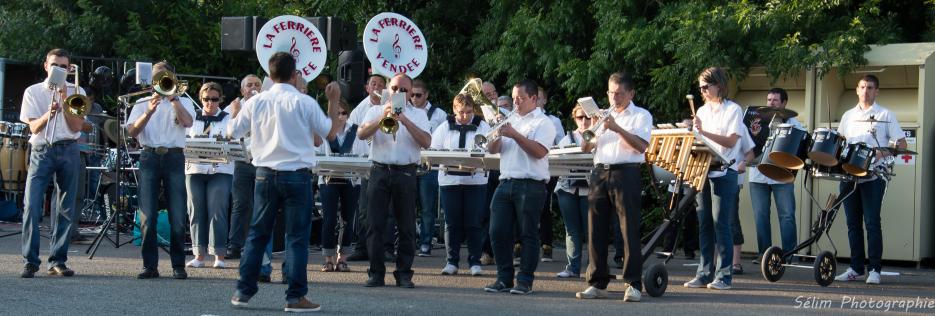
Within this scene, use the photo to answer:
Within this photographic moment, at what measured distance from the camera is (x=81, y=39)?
23.6 m

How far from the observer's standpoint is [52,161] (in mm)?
11234

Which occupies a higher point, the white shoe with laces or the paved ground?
the white shoe with laces

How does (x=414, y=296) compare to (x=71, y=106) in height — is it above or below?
below

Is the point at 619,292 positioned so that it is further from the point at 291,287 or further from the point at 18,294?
the point at 18,294

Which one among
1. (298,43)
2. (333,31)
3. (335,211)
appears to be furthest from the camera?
(333,31)

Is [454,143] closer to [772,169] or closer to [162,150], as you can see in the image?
[162,150]

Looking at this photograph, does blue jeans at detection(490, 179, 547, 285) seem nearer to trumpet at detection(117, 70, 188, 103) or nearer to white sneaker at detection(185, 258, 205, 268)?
trumpet at detection(117, 70, 188, 103)

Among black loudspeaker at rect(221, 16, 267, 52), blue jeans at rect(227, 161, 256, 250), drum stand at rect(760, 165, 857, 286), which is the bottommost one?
drum stand at rect(760, 165, 857, 286)

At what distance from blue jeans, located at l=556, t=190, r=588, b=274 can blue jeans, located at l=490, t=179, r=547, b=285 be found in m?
1.71

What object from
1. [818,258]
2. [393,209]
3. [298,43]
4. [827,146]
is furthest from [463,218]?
[827,146]

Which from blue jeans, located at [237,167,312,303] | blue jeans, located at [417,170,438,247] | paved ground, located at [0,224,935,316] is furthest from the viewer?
blue jeans, located at [417,170,438,247]

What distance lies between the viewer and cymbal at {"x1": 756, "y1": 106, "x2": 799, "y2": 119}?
12.2 m

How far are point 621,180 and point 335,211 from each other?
3.77 m

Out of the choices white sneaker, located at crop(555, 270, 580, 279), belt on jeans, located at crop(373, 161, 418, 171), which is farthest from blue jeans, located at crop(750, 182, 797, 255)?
belt on jeans, located at crop(373, 161, 418, 171)
